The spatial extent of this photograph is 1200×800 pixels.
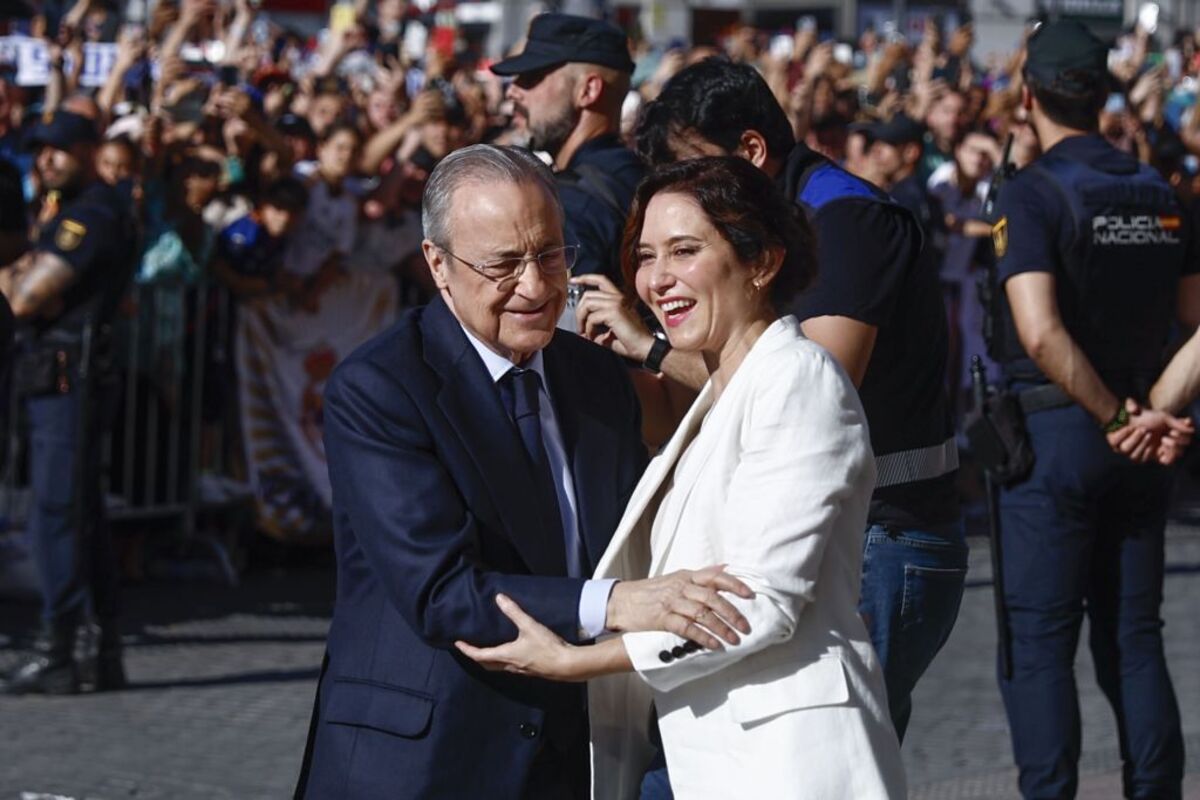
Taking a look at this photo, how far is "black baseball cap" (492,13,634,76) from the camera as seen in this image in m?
5.13

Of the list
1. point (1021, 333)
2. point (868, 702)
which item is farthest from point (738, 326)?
point (1021, 333)

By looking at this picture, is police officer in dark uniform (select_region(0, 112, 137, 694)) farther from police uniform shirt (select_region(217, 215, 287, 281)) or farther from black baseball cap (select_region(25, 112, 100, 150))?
police uniform shirt (select_region(217, 215, 287, 281))

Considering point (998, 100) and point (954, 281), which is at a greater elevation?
point (998, 100)

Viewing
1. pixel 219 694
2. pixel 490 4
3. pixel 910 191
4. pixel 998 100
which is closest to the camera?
pixel 219 694

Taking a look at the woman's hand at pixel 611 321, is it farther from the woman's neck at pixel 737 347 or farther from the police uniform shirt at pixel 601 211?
the woman's neck at pixel 737 347

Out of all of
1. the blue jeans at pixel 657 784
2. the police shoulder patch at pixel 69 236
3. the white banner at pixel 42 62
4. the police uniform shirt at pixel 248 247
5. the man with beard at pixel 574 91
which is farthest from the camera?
the white banner at pixel 42 62

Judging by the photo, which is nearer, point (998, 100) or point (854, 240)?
point (854, 240)

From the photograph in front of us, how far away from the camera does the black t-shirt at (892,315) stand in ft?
13.9

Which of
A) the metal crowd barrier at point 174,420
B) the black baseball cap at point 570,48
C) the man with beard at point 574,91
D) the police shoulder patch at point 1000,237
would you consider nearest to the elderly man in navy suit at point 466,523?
the man with beard at point 574,91

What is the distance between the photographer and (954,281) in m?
13.2

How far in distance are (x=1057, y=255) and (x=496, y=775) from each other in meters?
2.83

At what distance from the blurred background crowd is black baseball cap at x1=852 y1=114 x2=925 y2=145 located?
0.02 meters

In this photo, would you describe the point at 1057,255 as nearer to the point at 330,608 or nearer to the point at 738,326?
the point at 738,326

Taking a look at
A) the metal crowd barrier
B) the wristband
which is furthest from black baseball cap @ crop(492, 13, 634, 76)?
the metal crowd barrier
